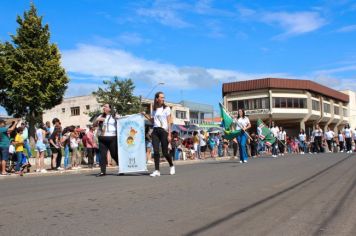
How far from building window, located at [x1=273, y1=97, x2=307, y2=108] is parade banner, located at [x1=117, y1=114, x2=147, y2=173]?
236 ft

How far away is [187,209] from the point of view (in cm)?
600

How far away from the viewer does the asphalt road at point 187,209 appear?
4871 millimetres

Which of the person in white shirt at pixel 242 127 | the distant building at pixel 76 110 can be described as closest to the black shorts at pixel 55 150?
the person in white shirt at pixel 242 127

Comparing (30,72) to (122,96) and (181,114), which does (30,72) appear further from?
(181,114)

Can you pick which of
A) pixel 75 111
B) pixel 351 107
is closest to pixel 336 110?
pixel 351 107

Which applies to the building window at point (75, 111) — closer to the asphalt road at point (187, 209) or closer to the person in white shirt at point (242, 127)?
the person in white shirt at point (242, 127)

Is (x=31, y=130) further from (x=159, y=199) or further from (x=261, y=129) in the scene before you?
(x=159, y=199)

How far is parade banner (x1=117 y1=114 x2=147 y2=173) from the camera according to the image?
1209 cm

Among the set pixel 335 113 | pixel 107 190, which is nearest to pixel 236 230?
pixel 107 190

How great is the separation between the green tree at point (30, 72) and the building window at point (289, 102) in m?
49.1

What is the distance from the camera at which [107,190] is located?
807 centimetres

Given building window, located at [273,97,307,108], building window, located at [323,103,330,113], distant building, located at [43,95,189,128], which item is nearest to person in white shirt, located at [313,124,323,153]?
distant building, located at [43,95,189,128]

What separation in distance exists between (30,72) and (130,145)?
30.3m

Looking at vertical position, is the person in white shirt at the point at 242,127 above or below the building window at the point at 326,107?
below
